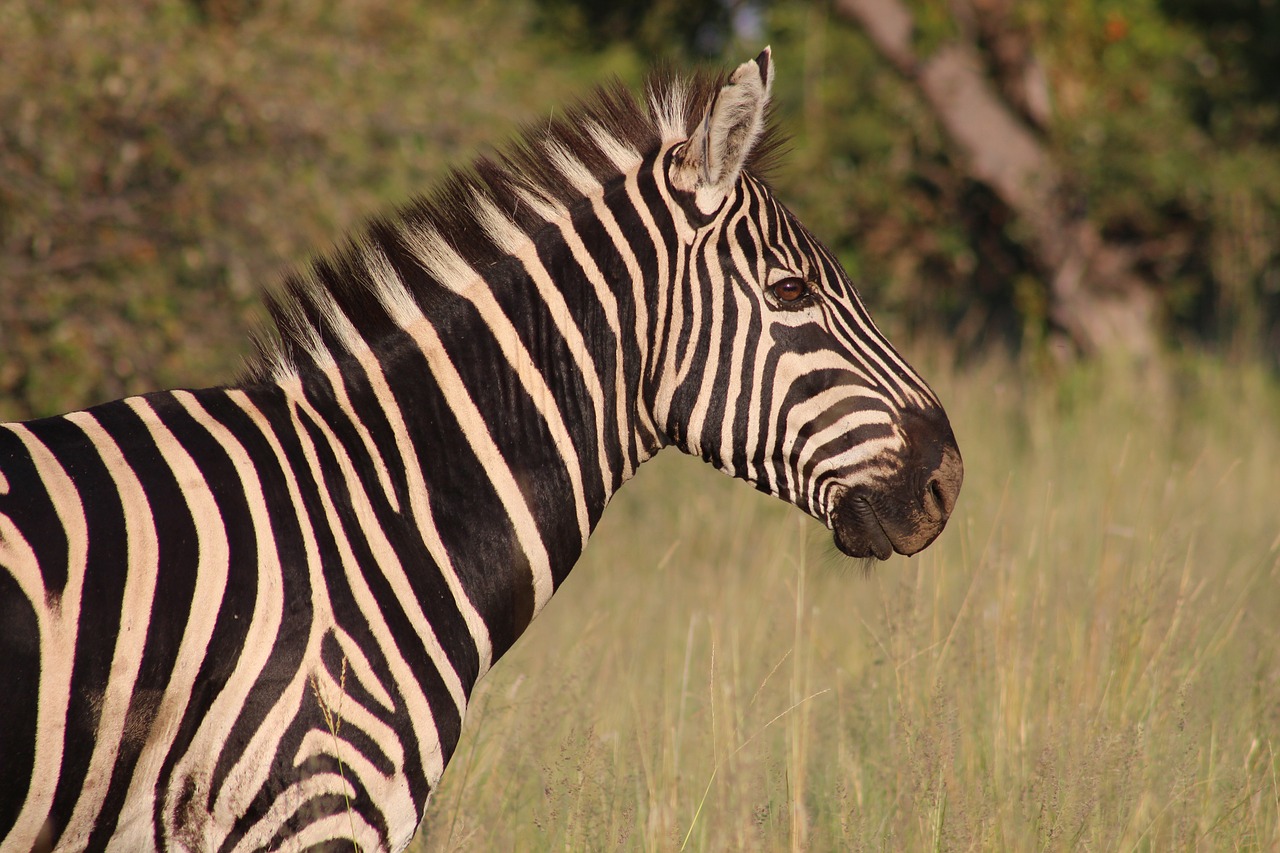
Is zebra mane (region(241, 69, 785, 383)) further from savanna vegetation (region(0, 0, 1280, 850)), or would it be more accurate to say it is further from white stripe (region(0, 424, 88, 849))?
white stripe (region(0, 424, 88, 849))

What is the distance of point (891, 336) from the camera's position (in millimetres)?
8812

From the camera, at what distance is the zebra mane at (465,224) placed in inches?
98.5

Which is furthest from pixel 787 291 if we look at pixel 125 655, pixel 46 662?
pixel 46 662

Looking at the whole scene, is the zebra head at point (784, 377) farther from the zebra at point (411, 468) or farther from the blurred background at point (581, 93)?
the blurred background at point (581, 93)

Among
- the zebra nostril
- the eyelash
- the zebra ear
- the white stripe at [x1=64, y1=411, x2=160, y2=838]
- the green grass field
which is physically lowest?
the green grass field

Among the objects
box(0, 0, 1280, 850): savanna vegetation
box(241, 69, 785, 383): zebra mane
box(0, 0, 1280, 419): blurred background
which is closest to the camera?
box(241, 69, 785, 383): zebra mane

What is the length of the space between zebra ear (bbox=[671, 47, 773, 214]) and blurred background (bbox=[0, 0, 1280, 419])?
3999 mm

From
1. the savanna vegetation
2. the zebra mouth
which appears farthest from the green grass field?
the zebra mouth

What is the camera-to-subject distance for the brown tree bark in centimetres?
962

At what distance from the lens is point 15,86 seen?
5.85 metres

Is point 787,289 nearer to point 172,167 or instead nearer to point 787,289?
point 787,289

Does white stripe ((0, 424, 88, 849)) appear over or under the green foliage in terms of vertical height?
under

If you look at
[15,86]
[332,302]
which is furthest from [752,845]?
[15,86]

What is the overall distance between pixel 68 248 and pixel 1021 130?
302 inches
